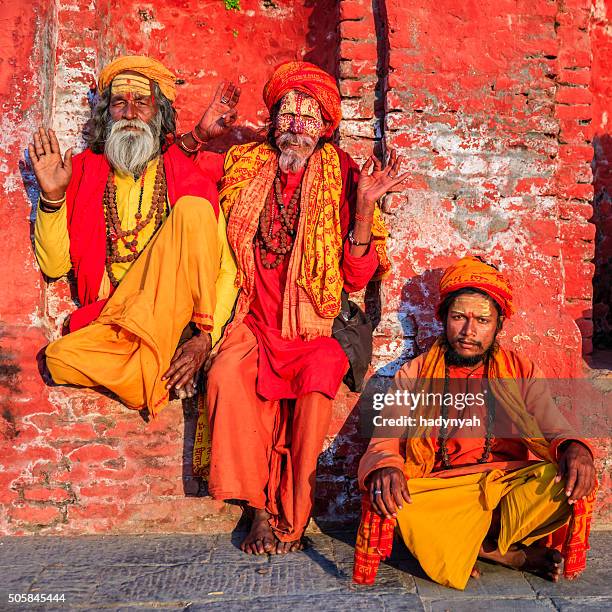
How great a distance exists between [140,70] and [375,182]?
5.01 feet

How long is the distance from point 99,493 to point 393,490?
5.13ft

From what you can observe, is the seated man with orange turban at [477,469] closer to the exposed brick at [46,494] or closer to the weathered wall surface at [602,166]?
the exposed brick at [46,494]

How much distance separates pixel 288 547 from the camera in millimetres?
Result: 3523

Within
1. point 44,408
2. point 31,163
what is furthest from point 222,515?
point 31,163

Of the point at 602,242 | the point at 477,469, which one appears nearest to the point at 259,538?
the point at 477,469

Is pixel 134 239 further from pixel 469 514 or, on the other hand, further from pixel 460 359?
pixel 469 514

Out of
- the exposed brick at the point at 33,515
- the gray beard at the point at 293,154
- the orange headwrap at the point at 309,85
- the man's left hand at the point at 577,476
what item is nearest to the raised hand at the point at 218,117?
the orange headwrap at the point at 309,85

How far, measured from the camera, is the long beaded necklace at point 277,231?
13.3 ft

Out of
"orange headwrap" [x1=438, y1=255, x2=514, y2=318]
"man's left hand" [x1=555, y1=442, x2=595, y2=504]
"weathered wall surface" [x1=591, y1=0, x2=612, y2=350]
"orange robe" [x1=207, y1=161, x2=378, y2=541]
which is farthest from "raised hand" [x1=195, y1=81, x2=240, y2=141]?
"weathered wall surface" [x1=591, y1=0, x2=612, y2=350]

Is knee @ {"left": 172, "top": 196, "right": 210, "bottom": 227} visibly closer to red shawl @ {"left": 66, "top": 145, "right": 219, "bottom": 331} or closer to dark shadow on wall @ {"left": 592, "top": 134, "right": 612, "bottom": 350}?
red shawl @ {"left": 66, "top": 145, "right": 219, "bottom": 331}

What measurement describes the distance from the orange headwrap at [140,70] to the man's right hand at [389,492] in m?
2.58

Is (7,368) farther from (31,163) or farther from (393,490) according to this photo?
(393,490)

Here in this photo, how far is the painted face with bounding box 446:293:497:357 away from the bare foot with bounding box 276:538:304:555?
118 cm

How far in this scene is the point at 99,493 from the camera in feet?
12.5
